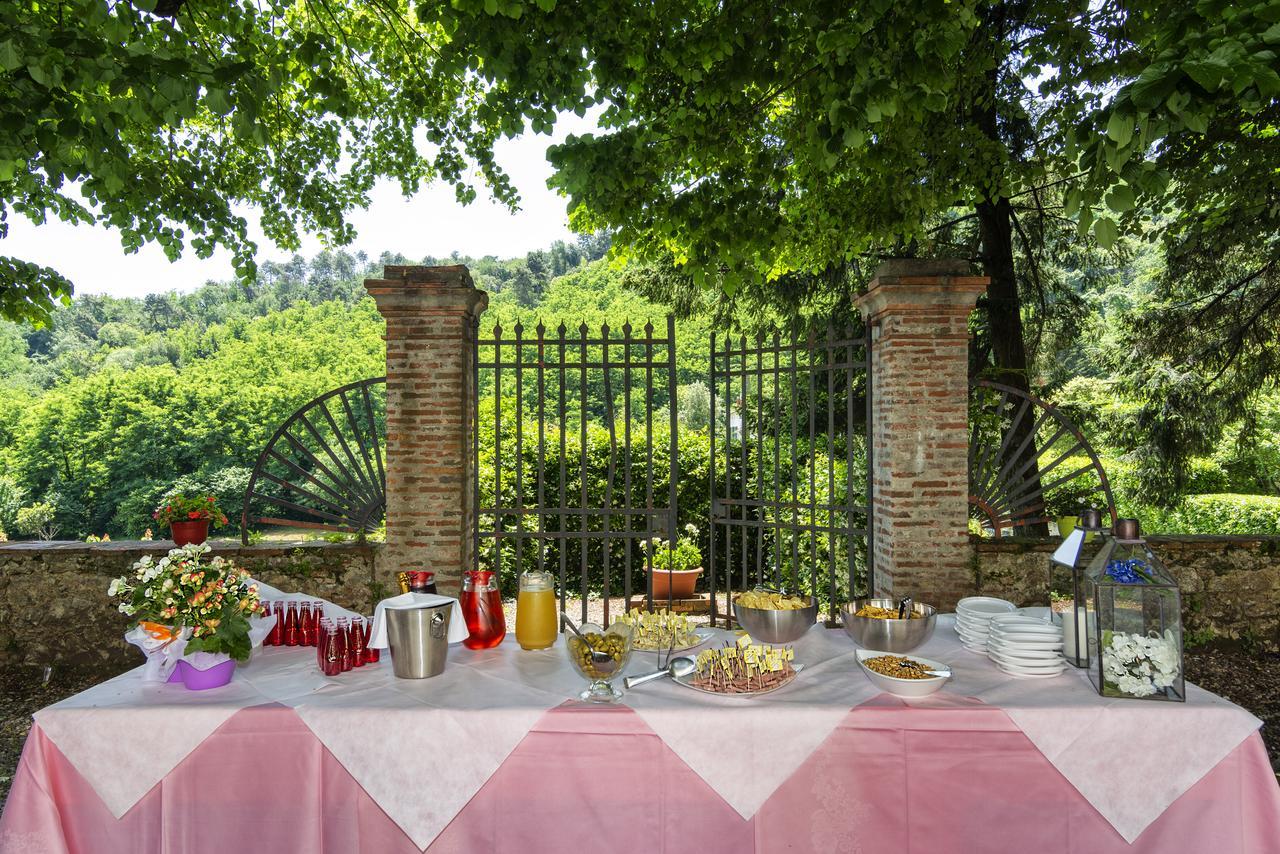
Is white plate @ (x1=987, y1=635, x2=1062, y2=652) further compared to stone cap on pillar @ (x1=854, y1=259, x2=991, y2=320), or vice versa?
stone cap on pillar @ (x1=854, y1=259, x2=991, y2=320)

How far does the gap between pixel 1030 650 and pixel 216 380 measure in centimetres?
4002

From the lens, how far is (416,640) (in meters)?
2.29

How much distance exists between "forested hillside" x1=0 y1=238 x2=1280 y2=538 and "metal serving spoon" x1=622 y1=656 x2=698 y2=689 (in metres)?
13.9

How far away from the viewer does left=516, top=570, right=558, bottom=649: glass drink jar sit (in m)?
2.58

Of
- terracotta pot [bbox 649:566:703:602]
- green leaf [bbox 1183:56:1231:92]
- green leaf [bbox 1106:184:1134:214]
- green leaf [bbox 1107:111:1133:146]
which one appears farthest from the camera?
terracotta pot [bbox 649:566:703:602]

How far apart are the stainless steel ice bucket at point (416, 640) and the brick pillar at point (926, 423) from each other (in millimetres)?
2794

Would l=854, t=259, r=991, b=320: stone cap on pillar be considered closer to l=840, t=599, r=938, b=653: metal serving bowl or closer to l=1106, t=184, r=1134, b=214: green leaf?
l=1106, t=184, r=1134, b=214: green leaf

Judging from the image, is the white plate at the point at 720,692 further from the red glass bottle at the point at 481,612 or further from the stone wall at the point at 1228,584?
the stone wall at the point at 1228,584

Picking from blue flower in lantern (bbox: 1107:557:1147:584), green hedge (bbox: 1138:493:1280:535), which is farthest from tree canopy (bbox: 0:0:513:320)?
green hedge (bbox: 1138:493:1280:535)

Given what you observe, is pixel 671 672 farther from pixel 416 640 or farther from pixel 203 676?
pixel 203 676

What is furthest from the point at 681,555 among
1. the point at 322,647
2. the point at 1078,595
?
the point at 322,647

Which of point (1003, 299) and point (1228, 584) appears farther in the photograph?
point (1003, 299)

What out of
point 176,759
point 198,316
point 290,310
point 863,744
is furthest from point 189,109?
point 198,316

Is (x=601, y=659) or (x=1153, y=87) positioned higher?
(x=1153, y=87)
